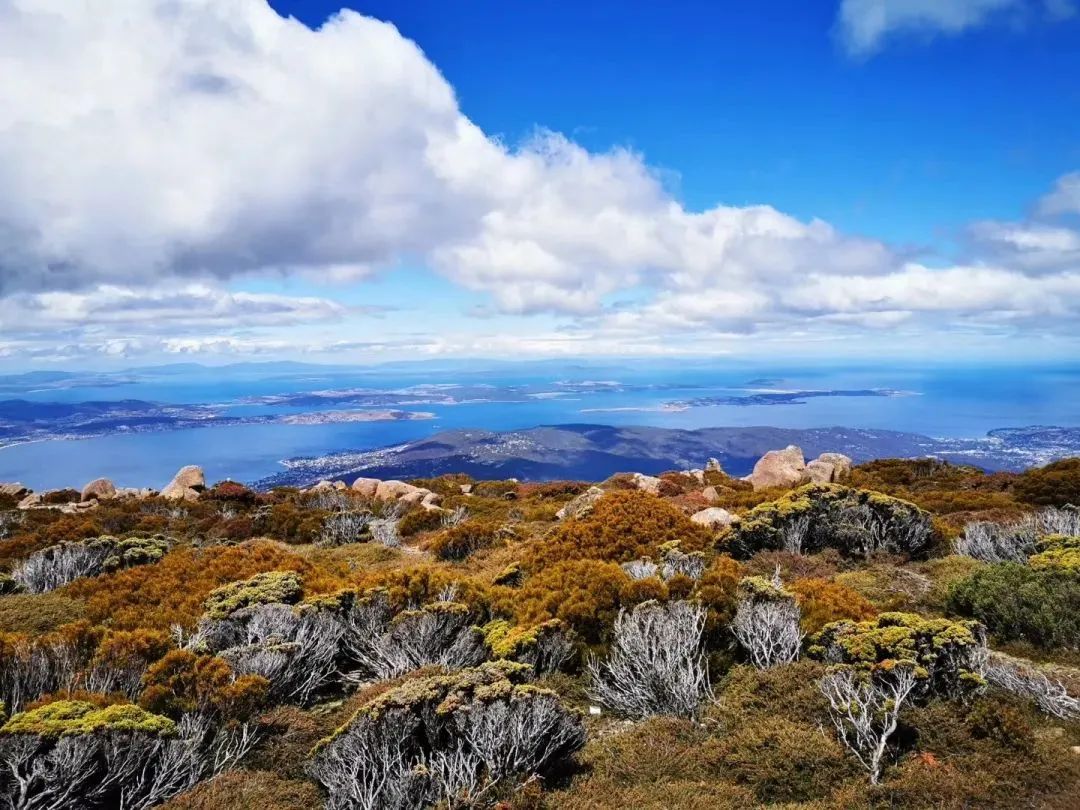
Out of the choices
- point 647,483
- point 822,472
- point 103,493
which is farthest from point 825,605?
point 103,493

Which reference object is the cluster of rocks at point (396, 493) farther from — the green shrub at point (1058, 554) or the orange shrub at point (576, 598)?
the green shrub at point (1058, 554)

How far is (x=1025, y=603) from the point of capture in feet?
28.0

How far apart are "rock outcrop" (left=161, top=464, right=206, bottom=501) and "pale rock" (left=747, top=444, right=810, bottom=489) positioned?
2782 centimetres

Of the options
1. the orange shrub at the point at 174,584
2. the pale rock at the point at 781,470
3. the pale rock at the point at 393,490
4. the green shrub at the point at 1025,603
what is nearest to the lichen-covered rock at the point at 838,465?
the pale rock at the point at 781,470

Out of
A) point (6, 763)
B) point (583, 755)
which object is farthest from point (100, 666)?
point (583, 755)

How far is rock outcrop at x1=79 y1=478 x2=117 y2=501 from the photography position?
29608 millimetres

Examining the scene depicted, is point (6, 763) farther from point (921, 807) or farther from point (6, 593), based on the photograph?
point (6, 593)

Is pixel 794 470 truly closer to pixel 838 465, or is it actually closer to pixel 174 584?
pixel 838 465

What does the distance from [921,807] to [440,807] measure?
405cm

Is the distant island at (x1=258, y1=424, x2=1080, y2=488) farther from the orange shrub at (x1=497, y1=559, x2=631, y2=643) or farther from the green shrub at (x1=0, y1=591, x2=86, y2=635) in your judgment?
the orange shrub at (x1=497, y1=559, x2=631, y2=643)

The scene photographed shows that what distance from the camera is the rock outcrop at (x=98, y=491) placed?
29608 millimetres

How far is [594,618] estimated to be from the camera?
873cm

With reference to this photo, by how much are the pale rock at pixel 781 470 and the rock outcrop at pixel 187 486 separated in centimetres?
2782

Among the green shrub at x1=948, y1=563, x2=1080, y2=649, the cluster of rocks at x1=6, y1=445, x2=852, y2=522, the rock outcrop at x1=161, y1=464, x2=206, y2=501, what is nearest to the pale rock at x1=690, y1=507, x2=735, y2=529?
the green shrub at x1=948, y1=563, x2=1080, y2=649
